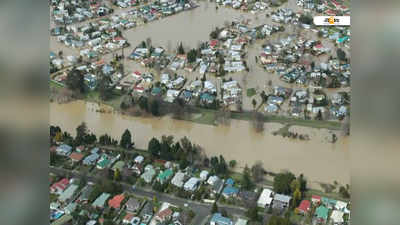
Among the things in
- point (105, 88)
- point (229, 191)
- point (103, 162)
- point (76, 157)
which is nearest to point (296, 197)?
point (229, 191)

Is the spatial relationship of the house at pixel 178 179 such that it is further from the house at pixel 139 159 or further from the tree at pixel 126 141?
the tree at pixel 126 141

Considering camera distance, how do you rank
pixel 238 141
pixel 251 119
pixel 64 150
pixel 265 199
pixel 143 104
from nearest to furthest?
pixel 265 199
pixel 64 150
pixel 238 141
pixel 251 119
pixel 143 104

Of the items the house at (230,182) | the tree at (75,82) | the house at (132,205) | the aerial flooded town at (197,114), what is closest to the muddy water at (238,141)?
the aerial flooded town at (197,114)

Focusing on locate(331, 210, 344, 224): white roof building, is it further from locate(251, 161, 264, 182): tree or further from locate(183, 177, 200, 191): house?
locate(183, 177, 200, 191): house

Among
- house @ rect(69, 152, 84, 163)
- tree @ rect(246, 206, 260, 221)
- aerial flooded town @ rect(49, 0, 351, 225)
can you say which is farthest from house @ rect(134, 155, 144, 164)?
tree @ rect(246, 206, 260, 221)

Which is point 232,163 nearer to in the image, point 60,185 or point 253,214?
point 253,214

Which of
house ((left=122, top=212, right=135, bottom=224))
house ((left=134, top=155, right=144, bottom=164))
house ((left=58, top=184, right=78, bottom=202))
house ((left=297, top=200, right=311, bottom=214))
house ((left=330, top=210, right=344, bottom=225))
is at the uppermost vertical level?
house ((left=134, top=155, right=144, bottom=164))
